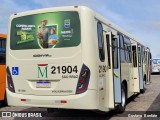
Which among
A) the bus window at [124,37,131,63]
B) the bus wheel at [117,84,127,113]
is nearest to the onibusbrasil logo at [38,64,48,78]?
the bus wheel at [117,84,127,113]

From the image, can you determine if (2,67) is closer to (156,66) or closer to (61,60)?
(61,60)

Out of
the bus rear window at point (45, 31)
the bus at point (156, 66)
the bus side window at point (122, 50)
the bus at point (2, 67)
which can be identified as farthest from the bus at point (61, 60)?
the bus at point (156, 66)

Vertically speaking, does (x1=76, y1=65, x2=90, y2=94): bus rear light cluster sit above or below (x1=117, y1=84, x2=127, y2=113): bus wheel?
above

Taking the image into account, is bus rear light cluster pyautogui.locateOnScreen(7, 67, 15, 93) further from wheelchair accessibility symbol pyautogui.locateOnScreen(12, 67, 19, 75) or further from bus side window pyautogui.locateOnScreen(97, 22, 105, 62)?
bus side window pyautogui.locateOnScreen(97, 22, 105, 62)

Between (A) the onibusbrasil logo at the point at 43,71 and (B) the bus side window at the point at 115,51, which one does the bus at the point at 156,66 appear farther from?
(A) the onibusbrasil logo at the point at 43,71

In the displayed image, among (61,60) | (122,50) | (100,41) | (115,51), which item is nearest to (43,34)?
(61,60)

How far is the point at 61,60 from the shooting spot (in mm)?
7879

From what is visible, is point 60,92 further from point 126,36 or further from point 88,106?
point 126,36

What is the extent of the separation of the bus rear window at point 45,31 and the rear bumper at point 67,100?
123 centimetres

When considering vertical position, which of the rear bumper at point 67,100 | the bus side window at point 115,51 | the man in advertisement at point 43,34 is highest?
the man in advertisement at point 43,34

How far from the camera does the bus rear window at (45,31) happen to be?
7.87 m

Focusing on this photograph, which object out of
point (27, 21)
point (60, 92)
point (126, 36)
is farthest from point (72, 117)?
point (126, 36)

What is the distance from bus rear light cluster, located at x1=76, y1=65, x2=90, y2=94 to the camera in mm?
7629

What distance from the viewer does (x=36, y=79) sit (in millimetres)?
8148
